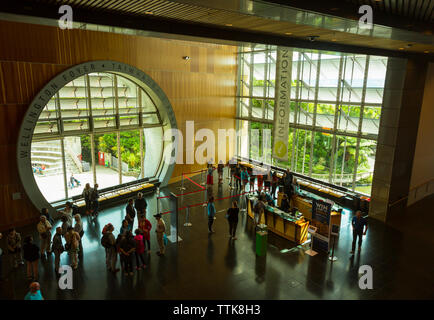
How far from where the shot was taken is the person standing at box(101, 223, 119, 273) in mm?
8023

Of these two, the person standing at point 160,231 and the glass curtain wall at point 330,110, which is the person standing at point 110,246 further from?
the glass curtain wall at point 330,110

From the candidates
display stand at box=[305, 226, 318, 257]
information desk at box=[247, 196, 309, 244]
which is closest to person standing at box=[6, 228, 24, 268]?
information desk at box=[247, 196, 309, 244]

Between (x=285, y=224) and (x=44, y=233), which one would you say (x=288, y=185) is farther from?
(x=44, y=233)

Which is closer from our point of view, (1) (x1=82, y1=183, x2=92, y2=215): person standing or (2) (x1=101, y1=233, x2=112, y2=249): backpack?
(2) (x1=101, y1=233, x2=112, y2=249): backpack

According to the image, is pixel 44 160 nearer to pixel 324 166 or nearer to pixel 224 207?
→ pixel 224 207

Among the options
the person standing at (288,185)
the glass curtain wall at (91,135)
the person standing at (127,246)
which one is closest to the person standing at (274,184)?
the person standing at (288,185)

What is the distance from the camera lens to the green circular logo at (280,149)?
11375 millimetres

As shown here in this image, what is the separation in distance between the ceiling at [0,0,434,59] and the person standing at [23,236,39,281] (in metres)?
5.62

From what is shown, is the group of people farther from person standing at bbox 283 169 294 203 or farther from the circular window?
person standing at bbox 283 169 294 203

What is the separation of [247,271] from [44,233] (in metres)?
5.89

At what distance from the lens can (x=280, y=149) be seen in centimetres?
1147

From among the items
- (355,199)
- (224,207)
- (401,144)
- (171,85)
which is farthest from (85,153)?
(401,144)

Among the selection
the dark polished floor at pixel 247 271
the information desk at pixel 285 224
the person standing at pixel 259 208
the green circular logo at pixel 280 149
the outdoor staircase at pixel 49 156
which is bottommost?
the dark polished floor at pixel 247 271

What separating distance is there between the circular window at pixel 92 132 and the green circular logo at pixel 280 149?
6104mm
